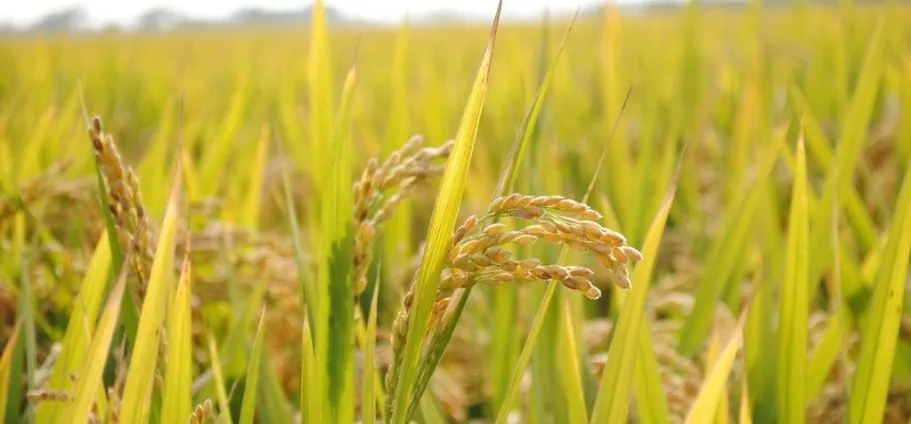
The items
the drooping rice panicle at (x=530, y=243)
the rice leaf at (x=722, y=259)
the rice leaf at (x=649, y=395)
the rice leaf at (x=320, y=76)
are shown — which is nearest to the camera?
the drooping rice panicle at (x=530, y=243)

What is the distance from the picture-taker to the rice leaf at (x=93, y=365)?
431 millimetres

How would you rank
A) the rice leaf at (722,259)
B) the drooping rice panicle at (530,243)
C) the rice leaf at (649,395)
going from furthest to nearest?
1. the rice leaf at (722,259)
2. the rice leaf at (649,395)
3. the drooping rice panicle at (530,243)

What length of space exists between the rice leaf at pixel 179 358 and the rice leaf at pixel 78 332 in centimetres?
9

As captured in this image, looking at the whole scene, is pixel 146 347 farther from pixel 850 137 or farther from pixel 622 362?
pixel 850 137

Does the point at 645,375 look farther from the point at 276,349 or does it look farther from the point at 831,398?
the point at 276,349

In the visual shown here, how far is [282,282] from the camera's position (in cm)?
Answer: 105

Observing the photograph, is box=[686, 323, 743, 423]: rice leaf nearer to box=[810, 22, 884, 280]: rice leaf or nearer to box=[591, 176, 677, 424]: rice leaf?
box=[591, 176, 677, 424]: rice leaf

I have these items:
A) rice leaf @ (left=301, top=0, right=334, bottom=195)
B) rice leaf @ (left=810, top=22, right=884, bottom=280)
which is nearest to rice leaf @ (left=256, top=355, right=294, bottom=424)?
rice leaf @ (left=301, top=0, right=334, bottom=195)

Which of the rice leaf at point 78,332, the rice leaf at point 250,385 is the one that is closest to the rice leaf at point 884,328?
the rice leaf at point 250,385

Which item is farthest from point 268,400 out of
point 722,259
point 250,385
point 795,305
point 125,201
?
point 722,259

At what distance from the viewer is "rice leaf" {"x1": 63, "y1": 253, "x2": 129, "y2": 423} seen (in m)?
0.43

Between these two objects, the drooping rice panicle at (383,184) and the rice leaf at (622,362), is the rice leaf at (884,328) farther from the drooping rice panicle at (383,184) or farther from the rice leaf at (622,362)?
the drooping rice panicle at (383,184)

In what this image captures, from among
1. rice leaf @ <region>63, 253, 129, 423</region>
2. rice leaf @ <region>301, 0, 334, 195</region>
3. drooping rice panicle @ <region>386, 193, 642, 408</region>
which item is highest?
rice leaf @ <region>301, 0, 334, 195</region>

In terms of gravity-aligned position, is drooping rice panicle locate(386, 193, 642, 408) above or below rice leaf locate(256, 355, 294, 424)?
above
